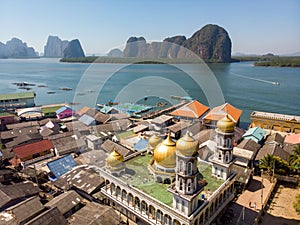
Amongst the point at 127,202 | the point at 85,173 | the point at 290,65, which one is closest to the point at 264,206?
the point at 127,202

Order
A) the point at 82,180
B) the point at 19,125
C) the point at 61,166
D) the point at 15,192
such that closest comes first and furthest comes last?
1. the point at 15,192
2. the point at 82,180
3. the point at 61,166
4. the point at 19,125

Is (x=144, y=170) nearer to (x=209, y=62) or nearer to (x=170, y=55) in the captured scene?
(x=170, y=55)

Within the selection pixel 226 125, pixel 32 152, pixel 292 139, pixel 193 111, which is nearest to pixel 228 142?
pixel 226 125

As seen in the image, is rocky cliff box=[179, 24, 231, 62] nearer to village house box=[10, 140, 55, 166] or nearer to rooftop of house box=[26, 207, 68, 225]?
village house box=[10, 140, 55, 166]

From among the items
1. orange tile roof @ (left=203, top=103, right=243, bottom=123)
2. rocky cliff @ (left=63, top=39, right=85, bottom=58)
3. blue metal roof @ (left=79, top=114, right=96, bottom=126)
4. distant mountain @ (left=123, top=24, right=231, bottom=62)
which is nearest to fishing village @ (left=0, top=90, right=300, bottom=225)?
blue metal roof @ (left=79, top=114, right=96, bottom=126)

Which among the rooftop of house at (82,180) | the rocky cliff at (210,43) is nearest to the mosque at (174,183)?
the rooftop of house at (82,180)

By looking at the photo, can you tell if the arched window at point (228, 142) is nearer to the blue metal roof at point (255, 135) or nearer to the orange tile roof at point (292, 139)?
the blue metal roof at point (255, 135)

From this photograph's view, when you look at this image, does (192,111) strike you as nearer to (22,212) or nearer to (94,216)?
(94,216)
